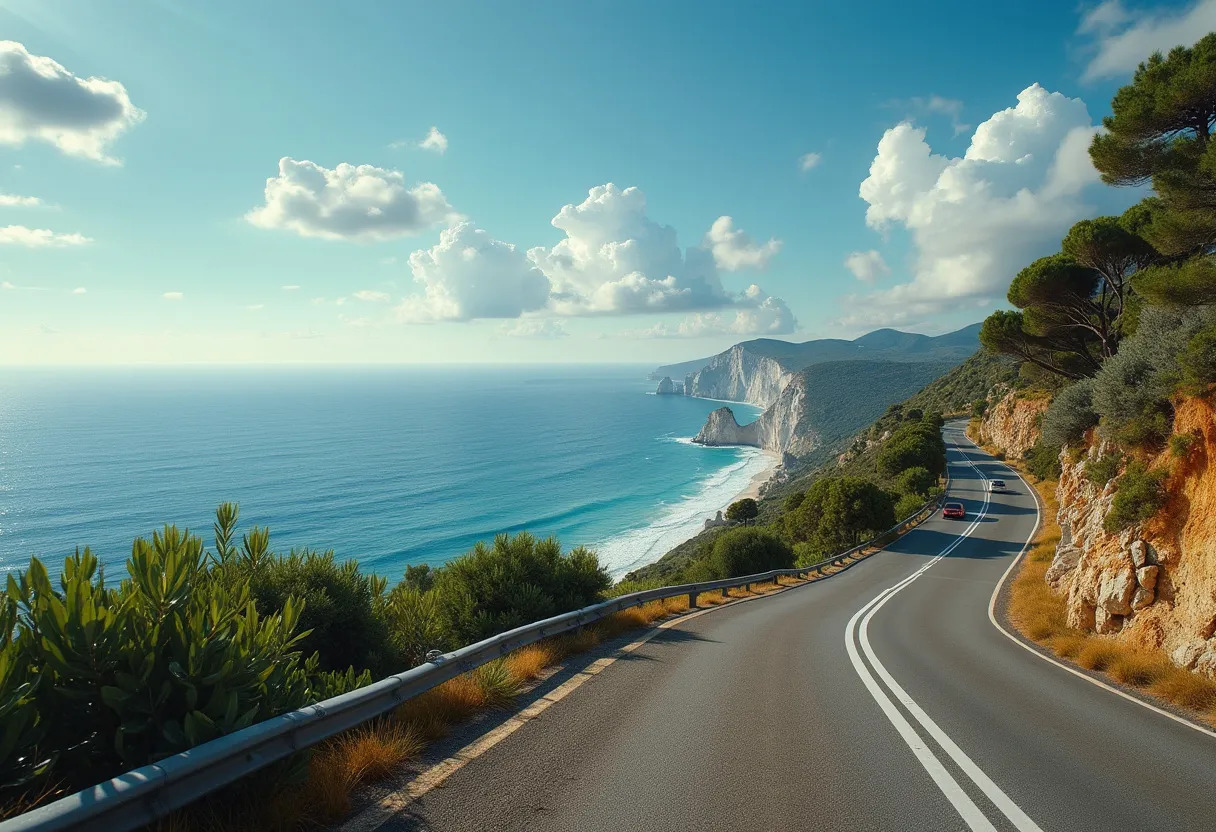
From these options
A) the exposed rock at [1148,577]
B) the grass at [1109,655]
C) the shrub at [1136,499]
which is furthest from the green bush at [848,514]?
the exposed rock at [1148,577]

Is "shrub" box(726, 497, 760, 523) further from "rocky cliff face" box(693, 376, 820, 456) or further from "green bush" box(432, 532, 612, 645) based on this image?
"rocky cliff face" box(693, 376, 820, 456)

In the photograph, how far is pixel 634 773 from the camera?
4309 millimetres

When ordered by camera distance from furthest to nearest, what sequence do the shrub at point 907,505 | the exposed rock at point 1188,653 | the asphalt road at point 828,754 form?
the shrub at point 907,505
the exposed rock at point 1188,653
the asphalt road at point 828,754

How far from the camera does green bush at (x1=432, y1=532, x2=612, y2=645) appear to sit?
8.69 m

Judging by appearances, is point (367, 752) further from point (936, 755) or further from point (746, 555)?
point (746, 555)

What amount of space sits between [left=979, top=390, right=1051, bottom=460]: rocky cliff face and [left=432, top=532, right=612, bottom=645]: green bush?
167ft

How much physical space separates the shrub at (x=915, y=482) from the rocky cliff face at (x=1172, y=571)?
35.9 m

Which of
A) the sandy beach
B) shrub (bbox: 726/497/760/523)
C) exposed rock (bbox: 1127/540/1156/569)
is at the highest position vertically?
exposed rock (bbox: 1127/540/1156/569)

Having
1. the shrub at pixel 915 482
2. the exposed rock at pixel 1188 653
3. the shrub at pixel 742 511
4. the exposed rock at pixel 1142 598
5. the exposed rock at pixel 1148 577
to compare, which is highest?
the exposed rock at pixel 1148 577

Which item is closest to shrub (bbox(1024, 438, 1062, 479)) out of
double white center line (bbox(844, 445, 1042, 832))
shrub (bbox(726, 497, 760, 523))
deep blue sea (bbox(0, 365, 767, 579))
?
shrub (bbox(726, 497, 760, 523))

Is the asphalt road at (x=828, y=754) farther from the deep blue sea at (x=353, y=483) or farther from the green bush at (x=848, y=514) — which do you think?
the deep blue sea at (x=353, y=483)

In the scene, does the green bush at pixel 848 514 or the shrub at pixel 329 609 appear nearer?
the shrub at pixel 329 609

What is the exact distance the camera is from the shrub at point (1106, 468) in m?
12.3

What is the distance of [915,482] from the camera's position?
149 feet
